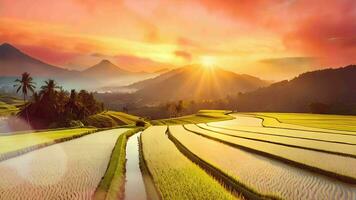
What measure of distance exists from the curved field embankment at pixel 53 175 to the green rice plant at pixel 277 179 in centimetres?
598

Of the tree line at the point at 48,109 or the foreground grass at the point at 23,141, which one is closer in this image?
the foreground grass at the point at 23,141

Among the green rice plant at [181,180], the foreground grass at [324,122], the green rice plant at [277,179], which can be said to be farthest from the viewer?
the foreground grass at [324,122]

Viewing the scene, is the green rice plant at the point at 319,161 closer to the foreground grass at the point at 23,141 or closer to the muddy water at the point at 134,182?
the muddy water at the point at 134,182

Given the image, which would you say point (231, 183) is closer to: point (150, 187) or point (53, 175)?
point (150, 187)

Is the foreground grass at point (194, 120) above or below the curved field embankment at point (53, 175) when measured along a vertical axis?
above

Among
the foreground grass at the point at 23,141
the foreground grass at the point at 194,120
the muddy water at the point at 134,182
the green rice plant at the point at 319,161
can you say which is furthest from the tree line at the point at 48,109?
the green rice plant at the point at 319,161

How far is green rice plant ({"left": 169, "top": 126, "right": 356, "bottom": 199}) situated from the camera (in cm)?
1409

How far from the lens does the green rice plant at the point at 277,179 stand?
14.1 meters

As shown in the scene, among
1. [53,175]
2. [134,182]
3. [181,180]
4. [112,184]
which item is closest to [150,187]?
[181,180]

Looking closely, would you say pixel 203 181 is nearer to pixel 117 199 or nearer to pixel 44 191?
pixel 117 199

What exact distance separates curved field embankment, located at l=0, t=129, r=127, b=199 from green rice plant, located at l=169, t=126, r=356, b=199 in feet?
19.6

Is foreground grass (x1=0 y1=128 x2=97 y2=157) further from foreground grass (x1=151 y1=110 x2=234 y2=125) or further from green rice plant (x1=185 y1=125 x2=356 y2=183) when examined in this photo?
foreground grass (x1=151 y1=110 x2=234 y2=125)

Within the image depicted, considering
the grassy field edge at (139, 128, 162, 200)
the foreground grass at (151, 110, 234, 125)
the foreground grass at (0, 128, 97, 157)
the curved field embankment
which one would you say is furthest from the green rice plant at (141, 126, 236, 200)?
the foreground grass at (151, 110, 234, 125)

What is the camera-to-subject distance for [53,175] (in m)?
18.8
